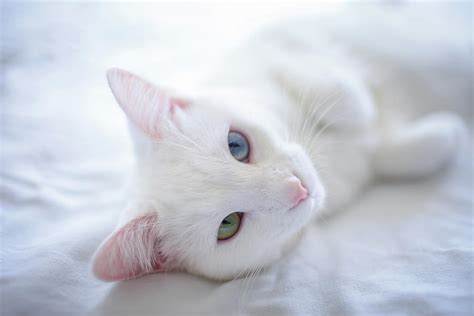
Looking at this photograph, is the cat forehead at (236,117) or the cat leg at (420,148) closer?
the cat forehead at (236,117)

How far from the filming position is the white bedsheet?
2.93ft

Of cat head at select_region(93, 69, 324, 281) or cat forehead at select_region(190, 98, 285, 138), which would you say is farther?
cat forehead at select_region(190, 98, 285, 138)

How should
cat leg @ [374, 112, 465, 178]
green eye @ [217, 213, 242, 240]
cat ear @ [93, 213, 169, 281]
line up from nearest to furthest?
cat ear @ [93, 213, 169, 281] → green eye @ [217, 213, 242, 240] → cat leg @ [374, 112, 465, 178]

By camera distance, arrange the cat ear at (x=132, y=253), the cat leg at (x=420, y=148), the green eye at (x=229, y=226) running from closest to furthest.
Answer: the cat ear at (x=132, y=253) → the green eye at (x=229, y=226) → the cat leg at (x=420, y=148)

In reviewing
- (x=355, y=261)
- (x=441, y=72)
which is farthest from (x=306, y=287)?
(x=441, y=72)

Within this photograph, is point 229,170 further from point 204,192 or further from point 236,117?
point 236,117

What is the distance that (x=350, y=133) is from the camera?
1361mm

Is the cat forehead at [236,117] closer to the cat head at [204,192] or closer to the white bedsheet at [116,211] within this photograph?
the cat head at [204,192]

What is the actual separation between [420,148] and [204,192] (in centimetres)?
85

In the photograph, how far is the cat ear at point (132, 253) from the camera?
2.91 ft

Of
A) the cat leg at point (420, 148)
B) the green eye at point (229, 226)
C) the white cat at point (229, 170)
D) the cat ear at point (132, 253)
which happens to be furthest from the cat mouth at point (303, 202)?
the cat leg at point (420, 148)

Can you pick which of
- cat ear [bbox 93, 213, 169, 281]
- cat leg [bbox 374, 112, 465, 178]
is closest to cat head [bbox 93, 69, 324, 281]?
cat ear [bbox 93, 213, 169, 281]

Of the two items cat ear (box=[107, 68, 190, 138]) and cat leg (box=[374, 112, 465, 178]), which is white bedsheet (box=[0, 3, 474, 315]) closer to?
cat leg (box=[374, 112, 465, 178])

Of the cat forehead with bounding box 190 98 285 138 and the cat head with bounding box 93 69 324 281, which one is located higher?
the cat forehead with bounding box 190 98 285 138
